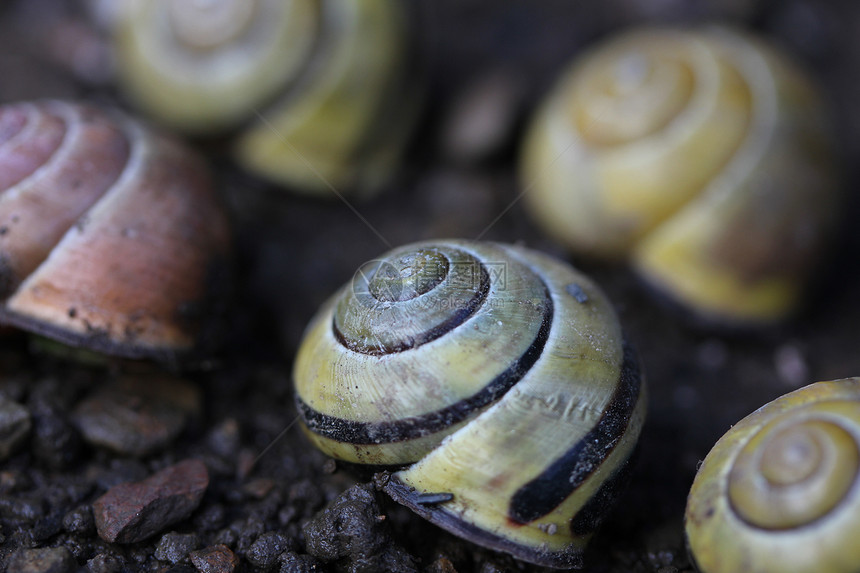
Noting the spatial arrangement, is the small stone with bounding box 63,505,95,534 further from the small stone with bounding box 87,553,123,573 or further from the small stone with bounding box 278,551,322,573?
the small stone with bounding box 278,551,322,573

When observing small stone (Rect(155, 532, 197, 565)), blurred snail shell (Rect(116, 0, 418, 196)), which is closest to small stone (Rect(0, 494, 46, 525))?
small stone (Rect(155, 532, 197, 565))

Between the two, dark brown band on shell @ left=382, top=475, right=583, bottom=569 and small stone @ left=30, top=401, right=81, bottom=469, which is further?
small stone @ left=30, top=401, right=81, bottom=469

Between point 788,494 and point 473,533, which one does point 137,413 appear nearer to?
point 473,533

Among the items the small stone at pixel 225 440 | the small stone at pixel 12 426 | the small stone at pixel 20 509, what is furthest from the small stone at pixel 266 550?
the small stone at pixel 12 426

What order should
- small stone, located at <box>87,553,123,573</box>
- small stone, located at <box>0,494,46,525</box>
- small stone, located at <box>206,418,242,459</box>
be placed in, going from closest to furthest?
small stone, located at <box>87,553,123,573</box> → small stone, located at <box>0,494,46,525</box> → small stone, located at <box>206,418,242,459</box>

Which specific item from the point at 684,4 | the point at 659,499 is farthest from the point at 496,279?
the point at 684,4

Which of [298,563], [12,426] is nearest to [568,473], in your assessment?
[298,563]

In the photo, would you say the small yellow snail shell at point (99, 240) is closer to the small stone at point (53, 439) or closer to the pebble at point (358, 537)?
the small stone at point (53, 439)
